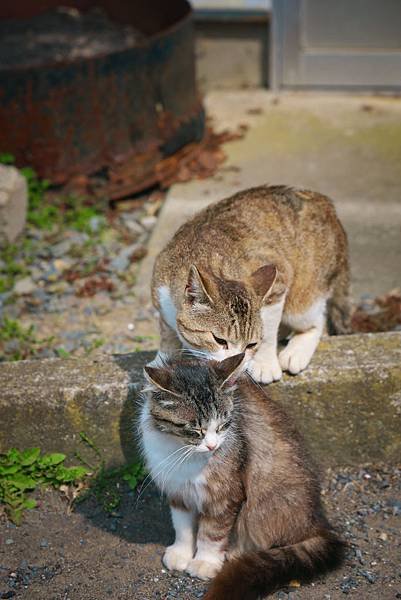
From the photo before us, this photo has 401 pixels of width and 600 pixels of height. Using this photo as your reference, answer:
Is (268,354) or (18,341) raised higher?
(268,354)

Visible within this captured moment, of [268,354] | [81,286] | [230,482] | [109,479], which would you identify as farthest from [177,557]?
[81,286]

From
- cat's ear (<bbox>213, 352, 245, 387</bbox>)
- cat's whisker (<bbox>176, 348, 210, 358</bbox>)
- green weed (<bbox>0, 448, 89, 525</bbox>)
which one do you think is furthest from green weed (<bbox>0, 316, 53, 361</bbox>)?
cat's ear (<bbox>213, 352, 245, 387</bbox>)

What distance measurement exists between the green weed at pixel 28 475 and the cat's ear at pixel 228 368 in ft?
3.58

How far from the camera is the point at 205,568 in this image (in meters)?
3.44

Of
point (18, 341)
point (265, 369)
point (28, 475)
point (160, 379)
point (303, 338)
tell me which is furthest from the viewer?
point (18, 341)

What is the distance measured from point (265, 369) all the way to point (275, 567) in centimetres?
93

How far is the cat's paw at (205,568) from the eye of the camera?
3426mm

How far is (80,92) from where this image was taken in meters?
6.12

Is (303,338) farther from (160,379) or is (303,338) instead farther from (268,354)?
(160,379)

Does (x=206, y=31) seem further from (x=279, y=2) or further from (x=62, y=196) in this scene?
(x=62, y=196)

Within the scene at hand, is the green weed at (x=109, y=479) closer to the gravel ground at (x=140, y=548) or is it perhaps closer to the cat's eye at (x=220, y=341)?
the gravel ground at (x=140, y=548)

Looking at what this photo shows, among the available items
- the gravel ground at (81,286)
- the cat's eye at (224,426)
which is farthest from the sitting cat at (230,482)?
the gravel ground at (81,286)

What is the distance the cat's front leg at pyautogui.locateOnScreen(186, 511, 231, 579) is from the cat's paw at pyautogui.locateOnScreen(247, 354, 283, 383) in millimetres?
689

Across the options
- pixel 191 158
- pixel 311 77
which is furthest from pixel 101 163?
pixel 311 77
